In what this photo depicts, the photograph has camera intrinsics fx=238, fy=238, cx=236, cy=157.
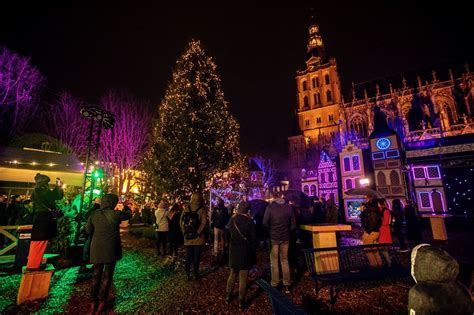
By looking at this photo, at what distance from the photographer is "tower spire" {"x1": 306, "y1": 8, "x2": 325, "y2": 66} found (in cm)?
5529

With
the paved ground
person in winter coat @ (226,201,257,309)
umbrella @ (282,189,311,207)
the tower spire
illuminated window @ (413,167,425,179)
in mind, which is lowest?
the paved ground

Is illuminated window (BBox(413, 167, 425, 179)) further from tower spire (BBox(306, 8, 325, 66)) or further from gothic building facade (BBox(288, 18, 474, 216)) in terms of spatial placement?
tower spire (BBox(306, 8, 325, 66))

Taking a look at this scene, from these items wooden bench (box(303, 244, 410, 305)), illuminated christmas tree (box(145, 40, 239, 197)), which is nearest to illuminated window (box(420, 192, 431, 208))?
illuminated christmas tree (box(145, 40, 239, 197))

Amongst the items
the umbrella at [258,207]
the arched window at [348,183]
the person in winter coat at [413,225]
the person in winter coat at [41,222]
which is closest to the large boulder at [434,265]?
the person in winter coat at [41,222]

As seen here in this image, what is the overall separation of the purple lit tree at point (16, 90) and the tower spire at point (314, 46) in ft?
173

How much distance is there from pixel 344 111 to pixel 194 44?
131 feet

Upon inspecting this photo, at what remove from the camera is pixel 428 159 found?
21266mm

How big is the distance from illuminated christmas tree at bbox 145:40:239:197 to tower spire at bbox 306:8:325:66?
156 ft

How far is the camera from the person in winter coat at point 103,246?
4234 mm

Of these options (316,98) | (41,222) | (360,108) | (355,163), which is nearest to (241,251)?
(41,222)

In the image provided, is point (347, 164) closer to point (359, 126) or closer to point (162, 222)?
point (162, 222)

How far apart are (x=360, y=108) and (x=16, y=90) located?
4931 centimetres

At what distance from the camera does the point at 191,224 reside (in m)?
5.85

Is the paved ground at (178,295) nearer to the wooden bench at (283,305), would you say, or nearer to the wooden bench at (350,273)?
the wooden bench at (350,273)
